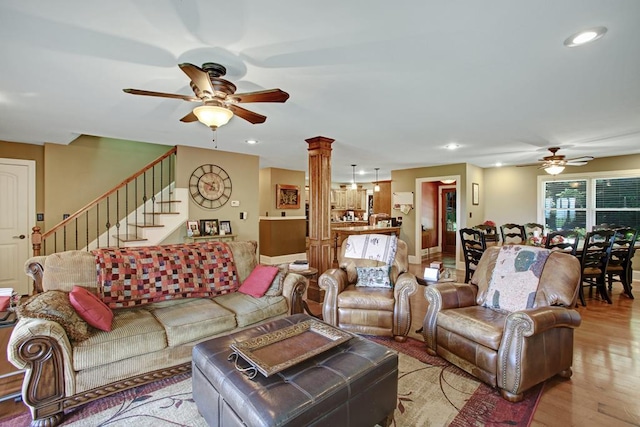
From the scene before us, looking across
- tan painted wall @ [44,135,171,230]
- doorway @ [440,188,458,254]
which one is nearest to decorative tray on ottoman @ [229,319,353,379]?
tan painted wall @ [44,135,171,230]

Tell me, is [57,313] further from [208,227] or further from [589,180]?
[589,180]

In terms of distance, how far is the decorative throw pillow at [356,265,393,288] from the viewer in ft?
11.0

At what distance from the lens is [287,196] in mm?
7930

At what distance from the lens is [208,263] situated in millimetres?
3170

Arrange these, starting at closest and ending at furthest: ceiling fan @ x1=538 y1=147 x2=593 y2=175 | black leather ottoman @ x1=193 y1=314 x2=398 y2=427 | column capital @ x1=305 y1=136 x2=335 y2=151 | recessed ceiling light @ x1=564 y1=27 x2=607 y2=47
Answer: black leather ottoman @ x1=193 y1=314 x2=398 y2=427 < recessed ceiling light @ x1=564 y1=27 x2=607 y2=47 < column capital @ x1=305 y1=136 x2=335 y2=151 < ceiling fan @ x1=538 y1=147 x2=593 y2=175

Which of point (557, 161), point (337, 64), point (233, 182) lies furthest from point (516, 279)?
point (233, 182)

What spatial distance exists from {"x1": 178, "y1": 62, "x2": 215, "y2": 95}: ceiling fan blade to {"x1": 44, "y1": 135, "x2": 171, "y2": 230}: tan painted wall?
414cm

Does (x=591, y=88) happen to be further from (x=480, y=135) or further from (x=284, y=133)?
(x=284, y=133)

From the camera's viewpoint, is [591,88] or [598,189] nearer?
[591,88]

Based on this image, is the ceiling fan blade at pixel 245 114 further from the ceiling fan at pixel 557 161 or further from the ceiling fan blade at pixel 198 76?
the ceiling fan at pixel 557 161

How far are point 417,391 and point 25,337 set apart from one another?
8.32ft

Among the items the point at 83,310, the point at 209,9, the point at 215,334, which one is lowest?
the point at 215,334

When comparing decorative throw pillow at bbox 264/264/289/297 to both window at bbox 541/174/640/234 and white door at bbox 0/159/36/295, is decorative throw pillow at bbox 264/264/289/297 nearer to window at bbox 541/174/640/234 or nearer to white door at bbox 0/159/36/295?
white door at bbox 0/159/36/295

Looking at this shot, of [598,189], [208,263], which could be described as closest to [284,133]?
[208,263]
